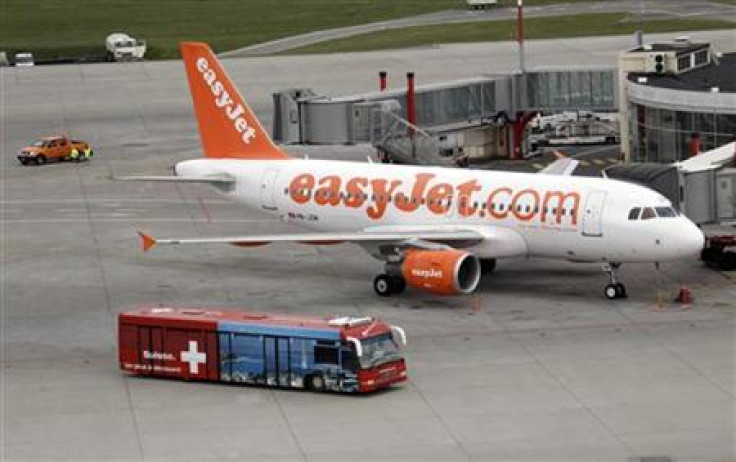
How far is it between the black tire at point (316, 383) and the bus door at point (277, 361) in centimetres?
67

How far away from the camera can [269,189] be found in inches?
3329

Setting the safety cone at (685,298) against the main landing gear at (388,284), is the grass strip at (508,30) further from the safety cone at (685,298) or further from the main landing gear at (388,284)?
the safety cone at (685,298)

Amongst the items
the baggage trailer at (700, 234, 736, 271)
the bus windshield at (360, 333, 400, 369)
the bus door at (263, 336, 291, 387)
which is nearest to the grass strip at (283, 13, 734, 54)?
the baggage trailer at (700, 234, 736, 271)

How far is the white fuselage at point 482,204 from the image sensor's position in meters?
75.1

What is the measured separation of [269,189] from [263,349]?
20793mm

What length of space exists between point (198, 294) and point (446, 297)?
30.4 ft

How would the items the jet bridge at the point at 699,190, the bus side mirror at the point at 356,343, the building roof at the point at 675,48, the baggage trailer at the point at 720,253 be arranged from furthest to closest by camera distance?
the building roof at the point at 675,48 → the jet bridge at the point at 699,190 → the baggage trailer at the point at 720,253 → the bus side mirror at the point at 356,343

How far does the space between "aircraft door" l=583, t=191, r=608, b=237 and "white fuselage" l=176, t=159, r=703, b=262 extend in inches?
1.4

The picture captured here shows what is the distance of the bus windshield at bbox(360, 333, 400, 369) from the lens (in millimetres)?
63062

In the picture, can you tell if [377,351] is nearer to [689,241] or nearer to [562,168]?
[689,241]

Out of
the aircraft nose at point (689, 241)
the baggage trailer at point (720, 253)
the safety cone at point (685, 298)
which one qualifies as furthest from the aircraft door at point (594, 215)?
the baggage trailer at point (720, 253)

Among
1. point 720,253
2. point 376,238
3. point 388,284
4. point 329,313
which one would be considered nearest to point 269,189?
point 376,238

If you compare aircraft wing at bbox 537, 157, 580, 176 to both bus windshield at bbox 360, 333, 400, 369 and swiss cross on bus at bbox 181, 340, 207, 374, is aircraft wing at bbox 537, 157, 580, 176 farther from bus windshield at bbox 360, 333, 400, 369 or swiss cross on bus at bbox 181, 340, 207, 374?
swiss cross on bus at bbox 181, 340, 207, 374

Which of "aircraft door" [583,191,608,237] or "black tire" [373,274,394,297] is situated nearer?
"aircraft door" [583,191,608,237]
